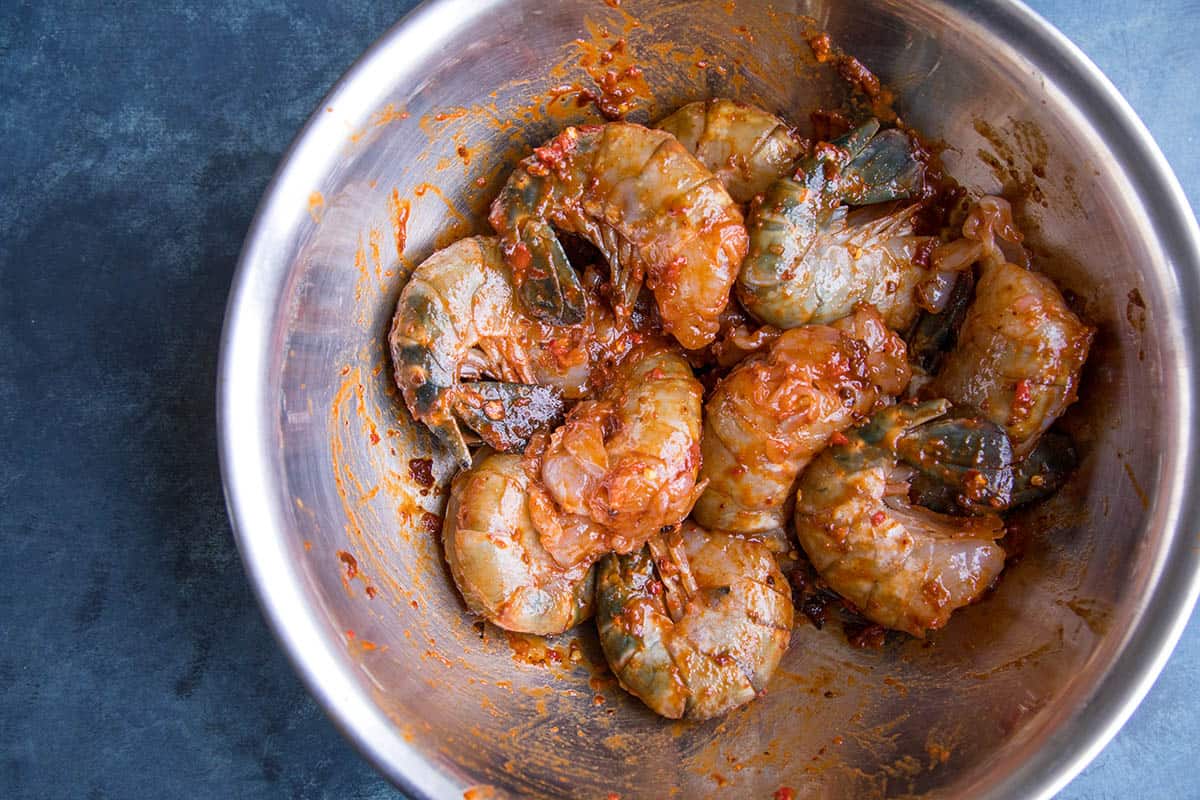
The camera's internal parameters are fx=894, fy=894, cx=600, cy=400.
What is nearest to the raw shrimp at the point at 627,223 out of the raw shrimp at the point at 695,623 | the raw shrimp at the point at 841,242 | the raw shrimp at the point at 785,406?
the raw shrimp at the point at 841,242

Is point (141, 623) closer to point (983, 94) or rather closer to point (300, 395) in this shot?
point (300, 395)

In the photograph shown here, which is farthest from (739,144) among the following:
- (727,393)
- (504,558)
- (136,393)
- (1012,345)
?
(136,393)

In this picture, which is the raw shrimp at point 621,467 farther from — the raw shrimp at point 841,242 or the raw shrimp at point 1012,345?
the raw shrimp at point 1012,345

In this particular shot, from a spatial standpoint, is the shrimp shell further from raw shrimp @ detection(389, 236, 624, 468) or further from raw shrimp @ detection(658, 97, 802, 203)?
raw shrimp @ detection(389, 236, 624, 468)

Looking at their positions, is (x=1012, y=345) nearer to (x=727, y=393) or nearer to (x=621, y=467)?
(x=727, y=393)

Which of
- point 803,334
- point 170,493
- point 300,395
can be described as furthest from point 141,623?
point 803,334

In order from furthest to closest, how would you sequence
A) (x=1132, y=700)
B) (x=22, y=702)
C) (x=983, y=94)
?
(x=22, y=702), (x=983, y=94), (x=1132, y=700)
